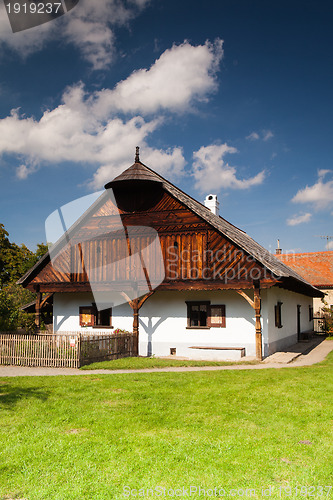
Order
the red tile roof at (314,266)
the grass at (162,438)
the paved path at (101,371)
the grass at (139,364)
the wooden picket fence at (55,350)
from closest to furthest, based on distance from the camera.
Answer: the grass at (162,438), the paved path at (101,371), the grass at (139,364), the wooden picket fence at (55,350), the red tile roof at (314,266)

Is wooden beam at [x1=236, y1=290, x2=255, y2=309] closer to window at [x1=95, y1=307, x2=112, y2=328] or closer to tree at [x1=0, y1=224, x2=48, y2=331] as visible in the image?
window at [x1=95, y1=307, x2=112, y2=328]

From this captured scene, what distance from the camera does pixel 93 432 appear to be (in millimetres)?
6930

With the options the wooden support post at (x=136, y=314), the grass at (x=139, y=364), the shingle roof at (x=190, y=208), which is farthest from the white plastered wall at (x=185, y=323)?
the grass at (x=139, y=364)

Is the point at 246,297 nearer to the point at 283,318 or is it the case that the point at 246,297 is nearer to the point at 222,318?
the point at 222,318

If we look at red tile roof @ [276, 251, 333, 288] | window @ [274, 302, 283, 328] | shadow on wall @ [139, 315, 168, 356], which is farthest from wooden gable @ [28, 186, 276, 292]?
red tile roof @ [276, 251, 333, 288]

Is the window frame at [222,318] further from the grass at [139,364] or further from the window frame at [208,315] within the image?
the grass at [139,364]

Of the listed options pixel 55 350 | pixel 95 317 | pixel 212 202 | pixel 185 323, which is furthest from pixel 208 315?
pixel 212 202

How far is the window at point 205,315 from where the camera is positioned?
60.7ft

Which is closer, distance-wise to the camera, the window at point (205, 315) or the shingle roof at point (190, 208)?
the shingle roof at point (190, 208)

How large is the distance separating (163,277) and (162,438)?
12.1m

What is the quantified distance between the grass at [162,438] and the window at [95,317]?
957cm

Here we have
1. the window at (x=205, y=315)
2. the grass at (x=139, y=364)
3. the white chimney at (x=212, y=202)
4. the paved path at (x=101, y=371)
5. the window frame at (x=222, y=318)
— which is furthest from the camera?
the white chimney at (x=212, y=202)

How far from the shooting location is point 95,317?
21250 mm

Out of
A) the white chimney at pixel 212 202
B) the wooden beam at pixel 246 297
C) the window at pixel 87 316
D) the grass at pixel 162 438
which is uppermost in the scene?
the white chimney at pixel 212 202
